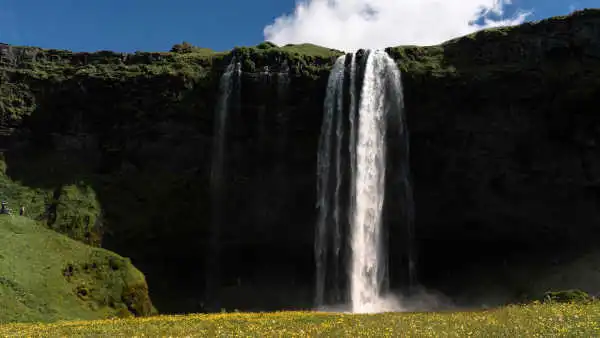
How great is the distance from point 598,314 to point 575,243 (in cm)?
3532

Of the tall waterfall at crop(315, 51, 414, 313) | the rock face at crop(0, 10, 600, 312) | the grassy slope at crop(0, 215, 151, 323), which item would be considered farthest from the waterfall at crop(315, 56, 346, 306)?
the grassy slope at crop(0, 215, 151, 323)

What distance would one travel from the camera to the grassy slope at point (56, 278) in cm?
3064

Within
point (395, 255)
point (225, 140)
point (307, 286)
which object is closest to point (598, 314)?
point (395, 255)

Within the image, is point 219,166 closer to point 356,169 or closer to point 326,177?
point 326,177

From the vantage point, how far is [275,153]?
167 ft

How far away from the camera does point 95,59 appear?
54.7 meters

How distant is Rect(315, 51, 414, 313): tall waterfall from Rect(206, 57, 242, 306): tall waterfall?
30.7 feet

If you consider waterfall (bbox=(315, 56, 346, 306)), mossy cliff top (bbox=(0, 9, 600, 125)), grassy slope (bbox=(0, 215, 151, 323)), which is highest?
mossy cliff top (bbox=(0, 9, 600, 125))

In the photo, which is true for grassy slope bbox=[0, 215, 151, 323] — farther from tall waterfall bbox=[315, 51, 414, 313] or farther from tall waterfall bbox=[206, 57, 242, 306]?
tall waterfall bbox=[315, 51, 414, 313]

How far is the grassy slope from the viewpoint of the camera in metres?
30.6

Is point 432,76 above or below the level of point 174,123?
above

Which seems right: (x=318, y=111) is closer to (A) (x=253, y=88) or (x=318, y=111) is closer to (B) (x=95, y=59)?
(A) (x=253, y=88)

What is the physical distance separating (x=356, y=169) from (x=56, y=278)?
24978 mm

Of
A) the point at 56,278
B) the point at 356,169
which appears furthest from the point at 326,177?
the point at 56,278
